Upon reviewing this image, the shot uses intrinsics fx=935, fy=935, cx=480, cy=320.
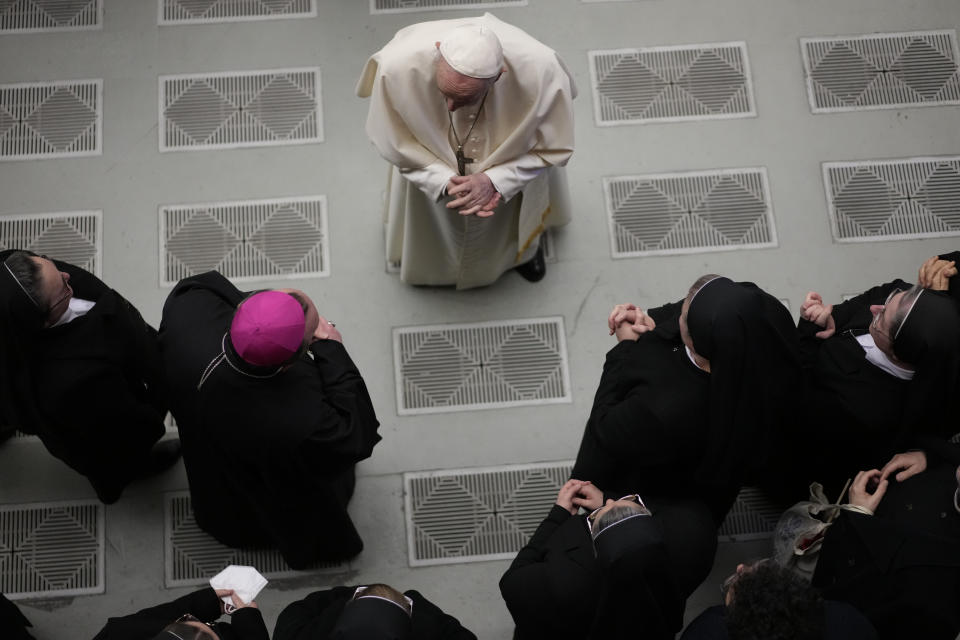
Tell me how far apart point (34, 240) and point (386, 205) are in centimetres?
170

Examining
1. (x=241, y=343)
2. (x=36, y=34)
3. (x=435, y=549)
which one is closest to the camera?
(x=241, y=343)

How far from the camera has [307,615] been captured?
3178mm

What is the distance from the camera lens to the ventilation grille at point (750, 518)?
→ 4.10 meters

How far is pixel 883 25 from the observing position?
491 centimetres

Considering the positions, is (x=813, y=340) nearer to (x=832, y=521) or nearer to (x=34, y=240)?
(x=832, y=521)

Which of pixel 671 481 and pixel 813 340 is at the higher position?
pixel 813 340

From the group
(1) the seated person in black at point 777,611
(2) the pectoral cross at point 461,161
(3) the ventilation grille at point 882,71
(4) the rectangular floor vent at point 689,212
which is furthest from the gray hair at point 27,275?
(3) the ventilation grille at point 882,71

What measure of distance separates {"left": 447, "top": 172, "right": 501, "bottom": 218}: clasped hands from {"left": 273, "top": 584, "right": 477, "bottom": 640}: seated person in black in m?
1.42

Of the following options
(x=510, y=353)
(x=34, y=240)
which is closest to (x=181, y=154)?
(x=34, y=240)

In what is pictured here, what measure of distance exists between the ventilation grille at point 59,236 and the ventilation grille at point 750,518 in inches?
123

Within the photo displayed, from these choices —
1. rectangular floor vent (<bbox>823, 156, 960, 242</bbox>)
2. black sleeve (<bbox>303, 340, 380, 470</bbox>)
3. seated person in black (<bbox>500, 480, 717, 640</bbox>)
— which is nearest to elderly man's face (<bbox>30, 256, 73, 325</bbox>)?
black sleeve (<bbox>303, 340, 380, 470</bbox>)

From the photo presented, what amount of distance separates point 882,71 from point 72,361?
13.5 feet

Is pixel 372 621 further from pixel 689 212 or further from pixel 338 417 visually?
pixel 689 212

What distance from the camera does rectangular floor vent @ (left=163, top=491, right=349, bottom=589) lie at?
400 cm
